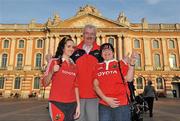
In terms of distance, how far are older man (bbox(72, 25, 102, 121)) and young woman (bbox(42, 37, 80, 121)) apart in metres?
0.42

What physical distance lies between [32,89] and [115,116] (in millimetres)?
41540

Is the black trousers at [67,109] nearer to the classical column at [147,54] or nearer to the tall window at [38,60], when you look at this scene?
the classical column at [147,54]

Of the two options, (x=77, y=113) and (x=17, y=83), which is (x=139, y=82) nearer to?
(x=17, y=83)

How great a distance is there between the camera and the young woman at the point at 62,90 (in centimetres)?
429

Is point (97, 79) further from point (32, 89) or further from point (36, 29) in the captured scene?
point (36, 29)

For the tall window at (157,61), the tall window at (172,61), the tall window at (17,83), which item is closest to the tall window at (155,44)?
the tall window at (157,61)

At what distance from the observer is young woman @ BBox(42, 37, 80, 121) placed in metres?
4.29

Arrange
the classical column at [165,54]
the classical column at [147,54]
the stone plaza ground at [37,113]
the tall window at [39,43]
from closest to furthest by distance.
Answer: the stone plaza ground at [37,113], the classical column at [165,54], the classical column at [147,54], the tall window at [39,43]

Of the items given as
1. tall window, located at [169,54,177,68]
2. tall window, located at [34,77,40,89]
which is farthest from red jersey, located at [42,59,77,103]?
tall window, located at [169,54,177,68]

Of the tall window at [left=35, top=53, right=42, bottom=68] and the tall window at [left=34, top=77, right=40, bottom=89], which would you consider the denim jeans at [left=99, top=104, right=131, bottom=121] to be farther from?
the tall window at [left=35, top=53, right=42, bottom=68]

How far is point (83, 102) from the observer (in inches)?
198

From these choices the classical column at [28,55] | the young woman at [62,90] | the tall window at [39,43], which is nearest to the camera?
the young woman at [62,90]

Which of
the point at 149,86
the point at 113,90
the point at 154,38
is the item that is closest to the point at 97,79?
the point at 113,90

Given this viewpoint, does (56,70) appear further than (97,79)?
No
